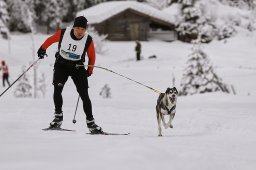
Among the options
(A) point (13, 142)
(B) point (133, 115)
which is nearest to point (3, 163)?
(A) point (13, 142)

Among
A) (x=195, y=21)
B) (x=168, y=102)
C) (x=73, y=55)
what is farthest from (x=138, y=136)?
(x=195, y=21)

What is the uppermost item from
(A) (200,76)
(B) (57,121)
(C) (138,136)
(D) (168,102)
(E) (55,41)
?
(E) (55,41)

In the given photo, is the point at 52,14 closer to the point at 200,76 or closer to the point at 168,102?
the point at 200,76

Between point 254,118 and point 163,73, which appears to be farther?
point 163,73

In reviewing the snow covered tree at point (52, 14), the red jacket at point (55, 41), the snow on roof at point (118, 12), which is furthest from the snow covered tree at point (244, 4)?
the red jacket at point (55, 41)

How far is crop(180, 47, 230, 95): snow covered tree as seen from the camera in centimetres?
1929

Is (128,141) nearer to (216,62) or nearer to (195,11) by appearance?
(216,62)

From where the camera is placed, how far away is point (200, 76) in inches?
773

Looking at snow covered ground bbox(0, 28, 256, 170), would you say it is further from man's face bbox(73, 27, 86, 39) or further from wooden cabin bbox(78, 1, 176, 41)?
wooden cabin bbox(78, 1, 176, 41)

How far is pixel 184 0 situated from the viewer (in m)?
46.4

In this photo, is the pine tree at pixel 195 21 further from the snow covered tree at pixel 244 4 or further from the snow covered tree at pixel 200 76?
the snow covered tree at pixel 200 76

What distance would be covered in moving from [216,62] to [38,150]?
28863 millimetres

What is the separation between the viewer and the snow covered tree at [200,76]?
19289mm

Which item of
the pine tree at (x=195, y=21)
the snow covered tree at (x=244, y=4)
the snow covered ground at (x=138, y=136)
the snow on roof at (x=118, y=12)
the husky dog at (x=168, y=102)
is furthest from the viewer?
the snow covered tree at (x=244, y=4)
